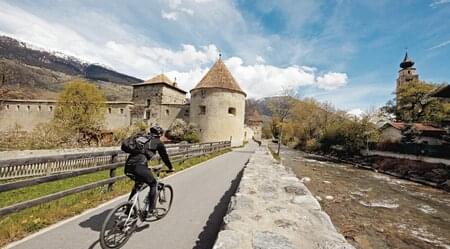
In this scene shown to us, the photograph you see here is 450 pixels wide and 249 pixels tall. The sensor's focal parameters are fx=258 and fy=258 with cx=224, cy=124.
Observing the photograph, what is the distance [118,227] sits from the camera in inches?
133

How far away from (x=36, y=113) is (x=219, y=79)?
97.0 ft

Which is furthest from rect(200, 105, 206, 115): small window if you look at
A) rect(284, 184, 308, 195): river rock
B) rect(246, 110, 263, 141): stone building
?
rect(246, 110, 263, 141): stone building

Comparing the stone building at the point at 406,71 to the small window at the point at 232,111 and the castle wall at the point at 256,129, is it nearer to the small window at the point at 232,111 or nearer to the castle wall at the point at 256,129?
the castle wall at the point at 256,129

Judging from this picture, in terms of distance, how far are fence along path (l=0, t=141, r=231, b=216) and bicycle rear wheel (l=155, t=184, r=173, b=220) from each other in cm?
162

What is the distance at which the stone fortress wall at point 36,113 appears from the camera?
39219 millimetres

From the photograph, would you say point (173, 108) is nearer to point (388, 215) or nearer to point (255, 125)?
point (388, 215)

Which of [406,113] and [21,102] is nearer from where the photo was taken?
[406,113]

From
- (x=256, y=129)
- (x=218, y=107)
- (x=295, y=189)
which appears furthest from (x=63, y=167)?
(x=256, y=129)

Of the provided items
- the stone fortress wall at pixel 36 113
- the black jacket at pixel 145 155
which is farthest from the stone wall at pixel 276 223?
the stone fortress wall at pixel 36 113

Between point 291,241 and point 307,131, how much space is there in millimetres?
42069

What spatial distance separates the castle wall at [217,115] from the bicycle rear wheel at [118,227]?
29.4 metres

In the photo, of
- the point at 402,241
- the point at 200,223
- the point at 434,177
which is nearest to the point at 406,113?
the point at 434,177

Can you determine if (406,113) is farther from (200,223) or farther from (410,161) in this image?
(200,223)

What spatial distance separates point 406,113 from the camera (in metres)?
36.1
